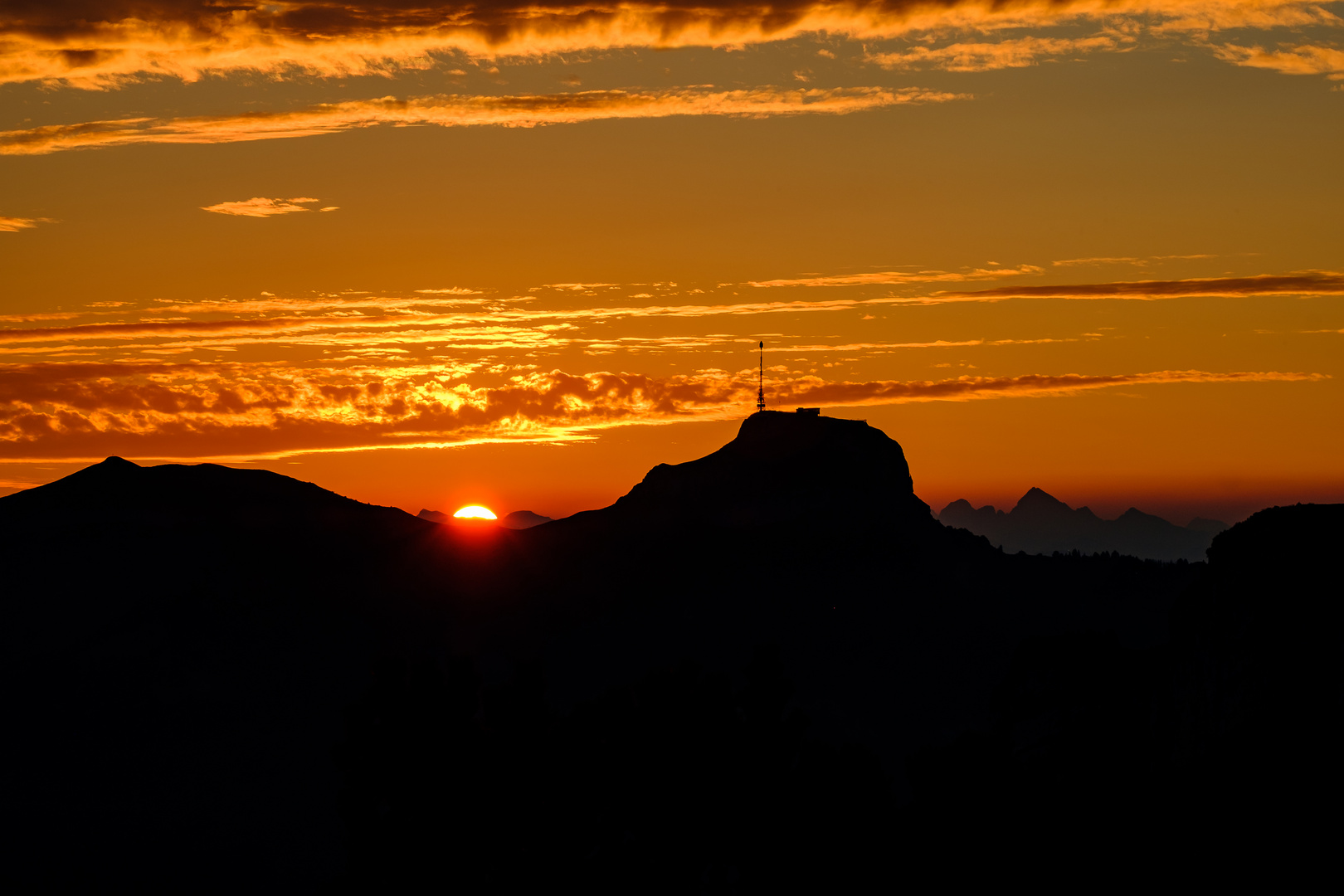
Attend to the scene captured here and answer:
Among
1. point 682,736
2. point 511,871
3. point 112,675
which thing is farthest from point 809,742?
point 112,675

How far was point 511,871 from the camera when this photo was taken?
53.6 metres

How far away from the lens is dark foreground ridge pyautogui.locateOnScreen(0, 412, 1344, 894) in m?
50.0

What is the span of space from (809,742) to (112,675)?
122 meters

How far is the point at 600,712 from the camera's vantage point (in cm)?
5594

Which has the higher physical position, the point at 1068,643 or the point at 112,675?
the point at 1068,643

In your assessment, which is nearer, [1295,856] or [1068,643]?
[1295,856]

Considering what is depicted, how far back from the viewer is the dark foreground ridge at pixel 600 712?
50031 mm

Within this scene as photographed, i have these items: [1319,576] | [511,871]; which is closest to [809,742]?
[511,871]

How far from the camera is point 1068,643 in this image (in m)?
61.2

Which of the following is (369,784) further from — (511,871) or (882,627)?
(882,627)

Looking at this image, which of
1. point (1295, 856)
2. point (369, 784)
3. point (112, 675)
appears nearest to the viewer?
point (1295, 856)

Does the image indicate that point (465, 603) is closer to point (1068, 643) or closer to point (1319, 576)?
point (1068, 643)

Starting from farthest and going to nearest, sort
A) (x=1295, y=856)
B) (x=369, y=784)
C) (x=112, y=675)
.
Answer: (x=112, y=675)
(x=369, y=784)
(x=1295, y=856)

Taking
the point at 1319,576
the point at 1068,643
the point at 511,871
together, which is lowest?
the point at 511,871
